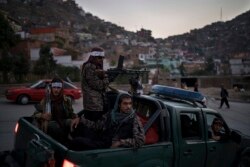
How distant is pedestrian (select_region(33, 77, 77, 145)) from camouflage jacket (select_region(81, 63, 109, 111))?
0.71 meters

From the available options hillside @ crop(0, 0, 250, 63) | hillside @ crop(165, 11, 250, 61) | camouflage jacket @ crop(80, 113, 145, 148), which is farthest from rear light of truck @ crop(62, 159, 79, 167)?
hillside @ crop(165, 11, 250, 61)

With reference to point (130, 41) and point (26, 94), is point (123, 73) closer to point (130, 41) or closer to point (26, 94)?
point (26, 94)

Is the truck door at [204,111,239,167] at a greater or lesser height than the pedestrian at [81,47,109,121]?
lesser

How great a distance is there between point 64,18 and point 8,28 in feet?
444

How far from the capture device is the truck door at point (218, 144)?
5.33 m

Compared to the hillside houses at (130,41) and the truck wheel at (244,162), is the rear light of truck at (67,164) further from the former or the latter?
the hillside houses at (130,41)

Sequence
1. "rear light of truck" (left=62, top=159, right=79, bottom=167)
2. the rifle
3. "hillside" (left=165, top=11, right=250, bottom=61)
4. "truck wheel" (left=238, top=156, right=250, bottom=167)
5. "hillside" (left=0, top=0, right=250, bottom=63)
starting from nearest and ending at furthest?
1. "rear light of truck" (left=62, top=159, right=79, bottom=167)
2. the rifle
3. "truck wheel" (left=238, top=156, right=250, bottom=167)
4. "hillside" (left=0, top=0, right=250, bottom=63)
5. "hillside" (left=165, top=11, right=250, bottom=61)

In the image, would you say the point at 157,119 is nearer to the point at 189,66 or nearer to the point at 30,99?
the point at 30,99

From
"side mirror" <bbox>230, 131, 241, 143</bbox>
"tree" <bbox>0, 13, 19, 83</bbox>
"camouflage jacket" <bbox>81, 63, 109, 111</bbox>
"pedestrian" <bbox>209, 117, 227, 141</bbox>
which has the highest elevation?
"tree" <bbox>0, 13, 19, 83</bbox>

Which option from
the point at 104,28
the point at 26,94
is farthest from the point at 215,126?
the point at 104,28

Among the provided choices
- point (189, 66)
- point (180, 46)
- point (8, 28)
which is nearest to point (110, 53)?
point (189, 66)

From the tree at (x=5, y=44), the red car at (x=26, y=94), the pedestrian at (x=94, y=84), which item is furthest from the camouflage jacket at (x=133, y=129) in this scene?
the tree at (x=5, y=44)

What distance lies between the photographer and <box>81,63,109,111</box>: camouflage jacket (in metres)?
4.87

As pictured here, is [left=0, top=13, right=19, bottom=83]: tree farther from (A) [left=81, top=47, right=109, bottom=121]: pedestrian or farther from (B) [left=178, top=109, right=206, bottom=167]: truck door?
(B) [left=178, top=109, right=206, bottom=167]: truck door
